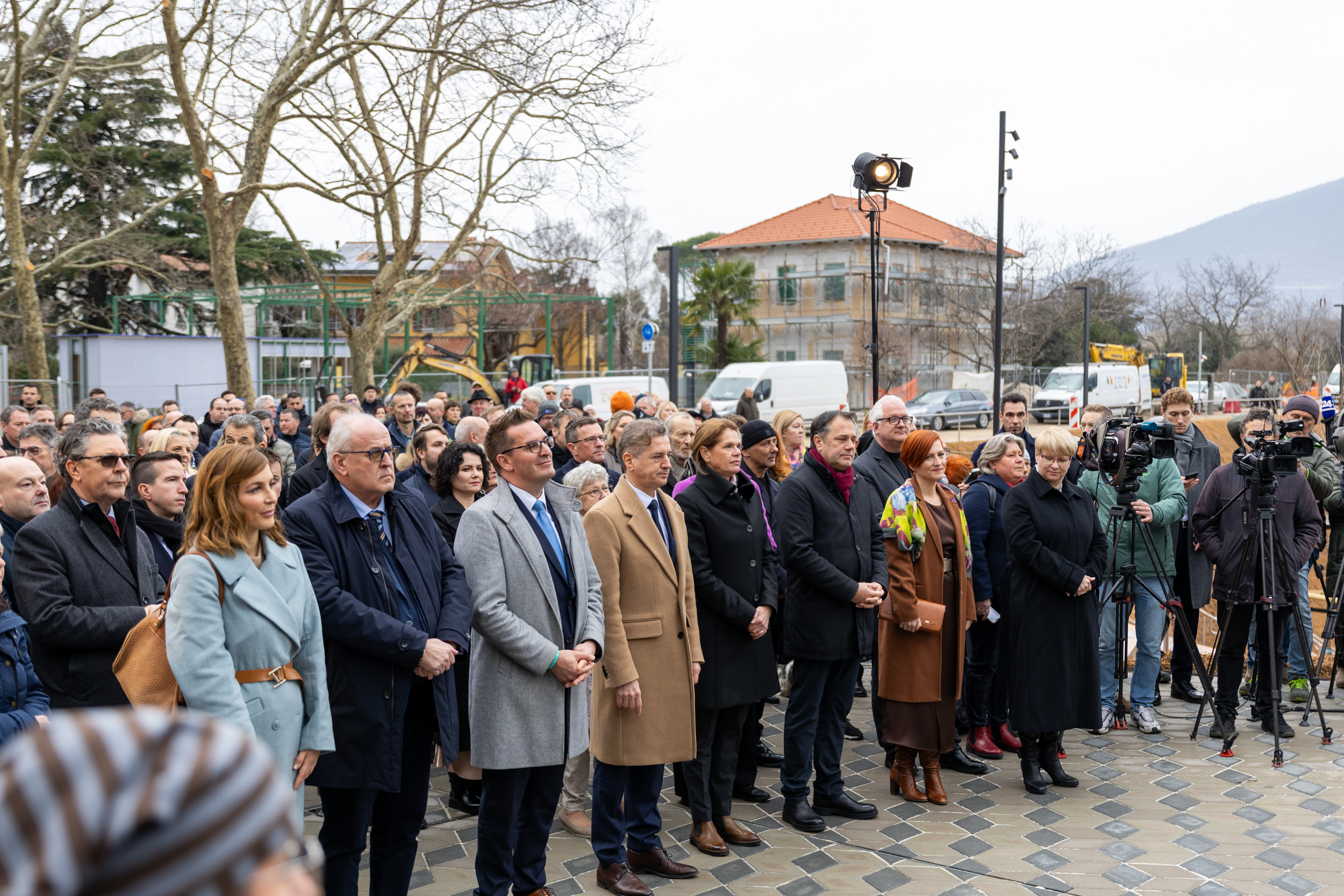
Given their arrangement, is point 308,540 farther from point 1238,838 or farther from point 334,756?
point 1238,838

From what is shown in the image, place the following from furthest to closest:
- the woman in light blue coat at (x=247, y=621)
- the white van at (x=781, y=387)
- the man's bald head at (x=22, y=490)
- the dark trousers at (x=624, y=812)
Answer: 1. the white van at (x=781, y=387)
2. the dark trousers at (x=624, y=812)
3. the man's bald head at (x=22, y=490)
4. the woman in light blue coat at (x=247, y=621)

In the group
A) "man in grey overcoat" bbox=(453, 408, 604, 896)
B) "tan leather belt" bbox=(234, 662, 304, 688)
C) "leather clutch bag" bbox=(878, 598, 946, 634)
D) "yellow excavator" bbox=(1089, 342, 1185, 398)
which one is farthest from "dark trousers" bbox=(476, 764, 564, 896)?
"yellow excavator" bbox=(1089, 342, 1185, 398)

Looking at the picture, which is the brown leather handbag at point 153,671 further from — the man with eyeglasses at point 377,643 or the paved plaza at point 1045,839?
the paved plaza at point 1045,839

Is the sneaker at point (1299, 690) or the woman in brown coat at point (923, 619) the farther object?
the sneaker at point (1299, 690)

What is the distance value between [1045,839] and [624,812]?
205 centimetres

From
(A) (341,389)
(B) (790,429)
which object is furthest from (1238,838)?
(A) (341,389)

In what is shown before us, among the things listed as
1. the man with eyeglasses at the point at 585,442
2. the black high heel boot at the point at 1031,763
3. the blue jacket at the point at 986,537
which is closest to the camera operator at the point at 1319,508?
the blue jacket at the point at 986,537

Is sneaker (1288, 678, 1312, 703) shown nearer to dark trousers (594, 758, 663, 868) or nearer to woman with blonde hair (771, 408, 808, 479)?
A: woman with blonde hair (771, 408, 808, 479)

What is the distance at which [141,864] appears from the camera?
33.4 inches

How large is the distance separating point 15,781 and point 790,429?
717 centimetres

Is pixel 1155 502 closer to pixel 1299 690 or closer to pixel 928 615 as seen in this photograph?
pixel 1299 690

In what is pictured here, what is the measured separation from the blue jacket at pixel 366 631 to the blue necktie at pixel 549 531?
495mm

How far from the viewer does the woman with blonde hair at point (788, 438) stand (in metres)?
7.52

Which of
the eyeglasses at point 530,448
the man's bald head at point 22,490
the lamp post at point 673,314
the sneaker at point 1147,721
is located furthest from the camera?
the lamp post at point 673,314
